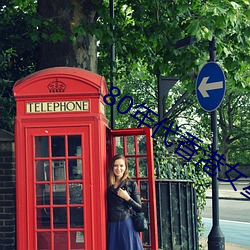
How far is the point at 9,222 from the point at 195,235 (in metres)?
3.24

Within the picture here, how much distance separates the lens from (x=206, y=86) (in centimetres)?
802

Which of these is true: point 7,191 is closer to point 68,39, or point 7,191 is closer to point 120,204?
point 120,204

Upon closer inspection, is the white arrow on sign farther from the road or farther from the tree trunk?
the road

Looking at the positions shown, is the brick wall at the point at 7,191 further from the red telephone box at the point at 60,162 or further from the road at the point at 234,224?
the road at the point at 234,224

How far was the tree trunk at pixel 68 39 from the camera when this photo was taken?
8695 mm

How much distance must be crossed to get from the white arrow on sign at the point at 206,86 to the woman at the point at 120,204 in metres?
2.21

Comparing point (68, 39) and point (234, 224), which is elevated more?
point (68, 39)

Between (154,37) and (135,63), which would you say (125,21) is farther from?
(154,37)

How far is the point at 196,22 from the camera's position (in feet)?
24.8

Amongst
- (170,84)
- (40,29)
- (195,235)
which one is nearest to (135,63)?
(170,84)

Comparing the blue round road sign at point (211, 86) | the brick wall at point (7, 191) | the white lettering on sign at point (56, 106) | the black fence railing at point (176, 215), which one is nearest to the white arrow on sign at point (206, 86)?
the blue round road sign at point (211, 86)

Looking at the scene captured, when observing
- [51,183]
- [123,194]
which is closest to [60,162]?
[51,183]

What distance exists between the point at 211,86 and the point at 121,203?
2.52 meters

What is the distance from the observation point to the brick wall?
7.25 m
